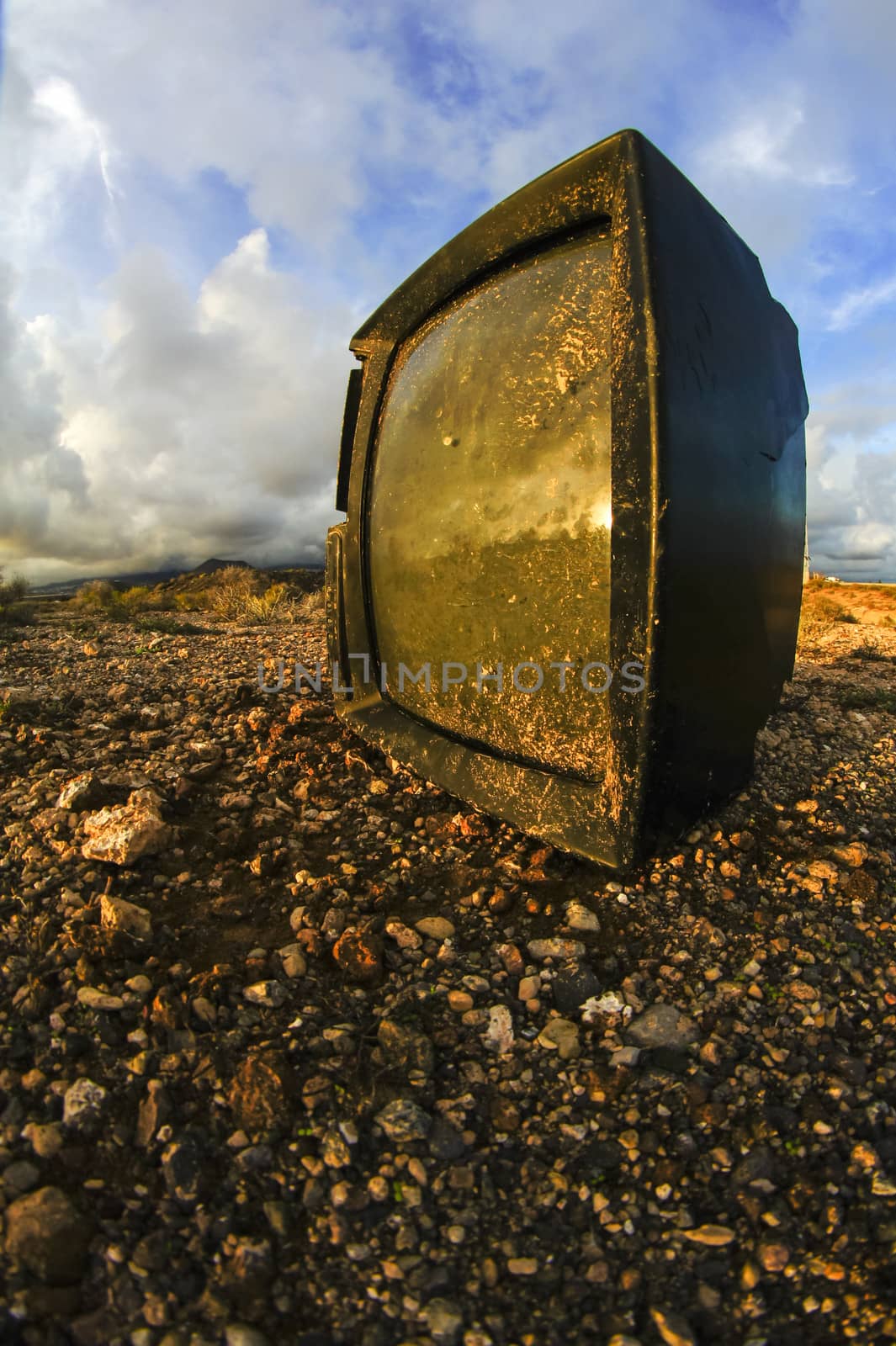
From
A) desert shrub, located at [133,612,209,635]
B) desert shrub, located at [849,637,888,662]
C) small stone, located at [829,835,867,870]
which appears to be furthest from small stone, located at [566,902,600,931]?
desert shrub, located at [133,612,209,635]

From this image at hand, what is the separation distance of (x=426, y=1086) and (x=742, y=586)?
115cm

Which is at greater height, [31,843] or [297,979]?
[31,843]

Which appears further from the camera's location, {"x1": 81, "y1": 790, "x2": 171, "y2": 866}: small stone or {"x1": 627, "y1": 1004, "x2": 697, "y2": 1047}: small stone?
{"x1": 81, "y1": 790, "x2": 171, "y2": 866}: small stone

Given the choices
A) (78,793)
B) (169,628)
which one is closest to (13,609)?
(169,628)

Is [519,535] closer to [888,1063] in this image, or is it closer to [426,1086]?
[426,1086]

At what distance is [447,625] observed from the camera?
5.57 feet

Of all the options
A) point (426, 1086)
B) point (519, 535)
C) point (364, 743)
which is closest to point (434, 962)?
point (426, 1086)

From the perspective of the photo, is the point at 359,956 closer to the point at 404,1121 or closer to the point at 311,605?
the point at 404,1121

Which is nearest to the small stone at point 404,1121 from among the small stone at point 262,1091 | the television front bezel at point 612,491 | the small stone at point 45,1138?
the small stone at point 262,1091

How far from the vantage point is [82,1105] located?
0.99 meters

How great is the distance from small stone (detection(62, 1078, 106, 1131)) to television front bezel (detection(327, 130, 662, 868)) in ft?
3.11

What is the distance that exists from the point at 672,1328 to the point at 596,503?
48.7 inches

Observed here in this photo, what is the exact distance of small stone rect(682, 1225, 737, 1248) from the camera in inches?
33.8

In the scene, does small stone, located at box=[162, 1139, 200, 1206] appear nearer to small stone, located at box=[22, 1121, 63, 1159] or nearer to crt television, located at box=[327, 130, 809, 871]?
small stone, located at box=[22, 1121, 63, 1159]
